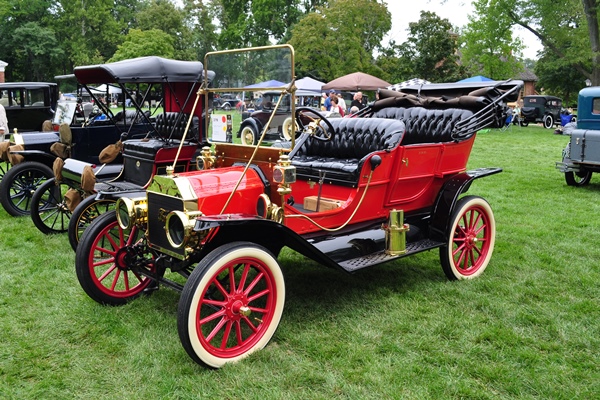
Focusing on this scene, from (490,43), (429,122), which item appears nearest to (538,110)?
(490,43)

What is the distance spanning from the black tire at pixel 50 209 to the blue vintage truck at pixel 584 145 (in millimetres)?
7518

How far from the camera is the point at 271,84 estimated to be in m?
3.71

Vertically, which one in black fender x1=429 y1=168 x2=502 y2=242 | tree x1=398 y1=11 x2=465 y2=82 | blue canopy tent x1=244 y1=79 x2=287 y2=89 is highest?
tree x1=398 y1=11 x2=465 y2=82

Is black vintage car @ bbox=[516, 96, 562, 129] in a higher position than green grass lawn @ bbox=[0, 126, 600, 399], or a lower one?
higher

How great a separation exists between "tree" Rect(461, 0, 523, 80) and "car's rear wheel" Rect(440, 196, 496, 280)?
25.4 metres

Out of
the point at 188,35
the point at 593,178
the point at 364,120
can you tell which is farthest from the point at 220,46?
the point at 364,120

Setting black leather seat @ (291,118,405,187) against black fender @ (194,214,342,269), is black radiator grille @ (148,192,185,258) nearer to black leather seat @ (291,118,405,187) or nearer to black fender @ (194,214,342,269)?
black fender @ (194,214,342,269)

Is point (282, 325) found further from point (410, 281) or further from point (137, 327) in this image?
point (410, 281)

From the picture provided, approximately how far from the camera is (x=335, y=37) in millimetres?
31484

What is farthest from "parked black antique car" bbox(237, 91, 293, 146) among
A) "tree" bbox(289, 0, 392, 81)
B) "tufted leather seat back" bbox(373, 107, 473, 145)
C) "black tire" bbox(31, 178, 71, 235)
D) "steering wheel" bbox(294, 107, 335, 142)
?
"tree" bbox(289, 0, 392, 81)

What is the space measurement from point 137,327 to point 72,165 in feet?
9.70

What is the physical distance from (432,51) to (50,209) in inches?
1141

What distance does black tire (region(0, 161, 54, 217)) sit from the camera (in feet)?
21.5

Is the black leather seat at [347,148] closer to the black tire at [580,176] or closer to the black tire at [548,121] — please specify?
the black tire at [580,176]
